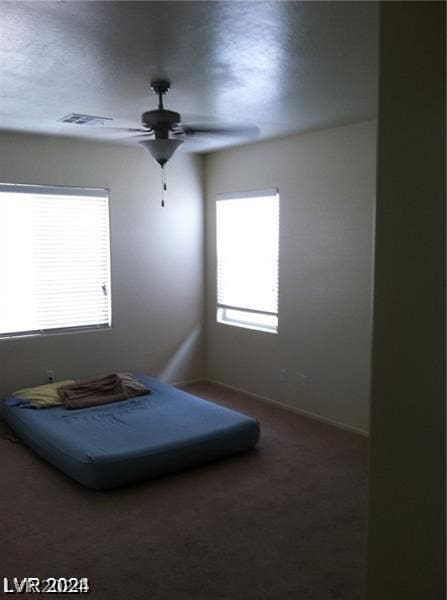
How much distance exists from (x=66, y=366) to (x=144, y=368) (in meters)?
0.84

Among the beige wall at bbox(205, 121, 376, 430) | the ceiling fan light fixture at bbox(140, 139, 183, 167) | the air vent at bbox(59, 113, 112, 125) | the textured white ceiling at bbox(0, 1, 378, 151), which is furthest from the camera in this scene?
the beige wall at bbox(205, 121, 376, 430)

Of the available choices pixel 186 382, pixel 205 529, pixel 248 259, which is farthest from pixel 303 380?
pixel 205 529

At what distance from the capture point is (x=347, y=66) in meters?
3.04

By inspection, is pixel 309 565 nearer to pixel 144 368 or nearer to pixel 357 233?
pixel 357 233

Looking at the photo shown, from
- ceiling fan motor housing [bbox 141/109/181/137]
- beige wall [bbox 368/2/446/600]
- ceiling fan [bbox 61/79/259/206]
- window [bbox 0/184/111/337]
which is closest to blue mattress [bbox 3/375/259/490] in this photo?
window [bbox 0/184/111/337]

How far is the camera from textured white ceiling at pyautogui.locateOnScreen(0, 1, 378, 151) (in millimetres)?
2330

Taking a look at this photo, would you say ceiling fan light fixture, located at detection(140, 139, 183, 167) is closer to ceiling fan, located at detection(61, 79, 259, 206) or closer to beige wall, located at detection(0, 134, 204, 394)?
ceiling fan, located at detection(61, 79, 259, 206)

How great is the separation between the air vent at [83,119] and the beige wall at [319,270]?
1.70 meters

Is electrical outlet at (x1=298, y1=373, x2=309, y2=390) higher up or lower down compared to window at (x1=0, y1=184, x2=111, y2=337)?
lower down

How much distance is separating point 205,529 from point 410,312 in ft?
7.34

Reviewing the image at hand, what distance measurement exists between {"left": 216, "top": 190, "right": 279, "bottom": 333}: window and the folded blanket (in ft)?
4.97

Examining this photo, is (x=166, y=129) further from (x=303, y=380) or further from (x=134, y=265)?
(x=303, y=380)

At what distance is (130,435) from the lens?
4012mm

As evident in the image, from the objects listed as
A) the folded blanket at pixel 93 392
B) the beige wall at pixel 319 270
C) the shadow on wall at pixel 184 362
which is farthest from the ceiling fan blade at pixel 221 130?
the shadow on wall at pixel 184 362
